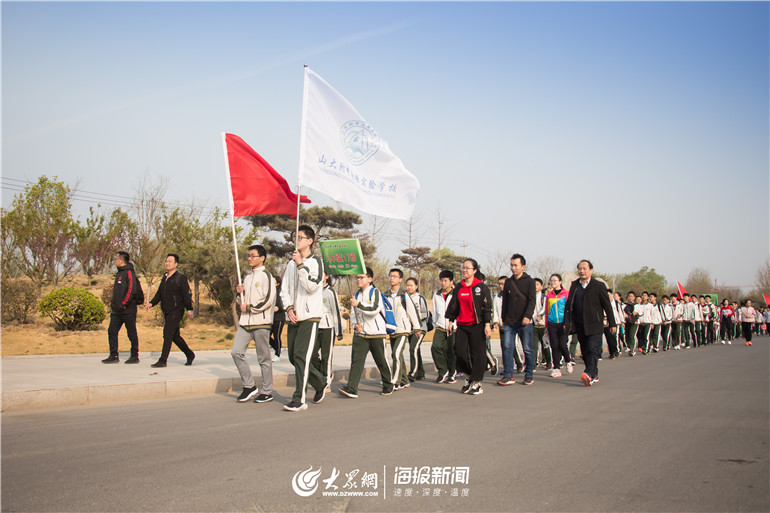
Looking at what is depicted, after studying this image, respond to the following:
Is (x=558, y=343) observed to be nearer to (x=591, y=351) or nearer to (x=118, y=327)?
(x=591, y=351)

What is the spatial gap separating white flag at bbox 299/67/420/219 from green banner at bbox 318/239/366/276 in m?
0.91

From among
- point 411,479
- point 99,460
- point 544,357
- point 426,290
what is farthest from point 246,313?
point 426,290

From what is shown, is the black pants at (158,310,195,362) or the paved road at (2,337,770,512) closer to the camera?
the paved road at (2,337,770,512)

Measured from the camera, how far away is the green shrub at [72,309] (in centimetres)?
1617

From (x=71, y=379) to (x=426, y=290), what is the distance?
132ft

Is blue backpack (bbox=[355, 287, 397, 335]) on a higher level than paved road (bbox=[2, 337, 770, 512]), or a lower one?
higher

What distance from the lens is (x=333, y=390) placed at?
9.25m

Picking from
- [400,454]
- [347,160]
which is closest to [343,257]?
[347,160]

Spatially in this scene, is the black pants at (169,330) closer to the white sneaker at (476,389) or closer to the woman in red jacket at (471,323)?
the woman in red jacket at (471,323)

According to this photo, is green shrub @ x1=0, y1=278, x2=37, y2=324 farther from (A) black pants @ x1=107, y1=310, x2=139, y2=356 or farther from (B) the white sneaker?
(B) the white sneaker

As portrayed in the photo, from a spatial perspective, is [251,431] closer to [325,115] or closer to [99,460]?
[99,460]

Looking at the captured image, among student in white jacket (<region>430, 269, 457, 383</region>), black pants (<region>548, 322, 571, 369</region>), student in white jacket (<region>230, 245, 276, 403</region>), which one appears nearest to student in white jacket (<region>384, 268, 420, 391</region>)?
student in white jacket (<region>430, 269, 457, 383</region>)

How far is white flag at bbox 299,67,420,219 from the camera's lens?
29.6 ft

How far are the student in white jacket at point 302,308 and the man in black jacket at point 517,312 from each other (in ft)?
12.6
